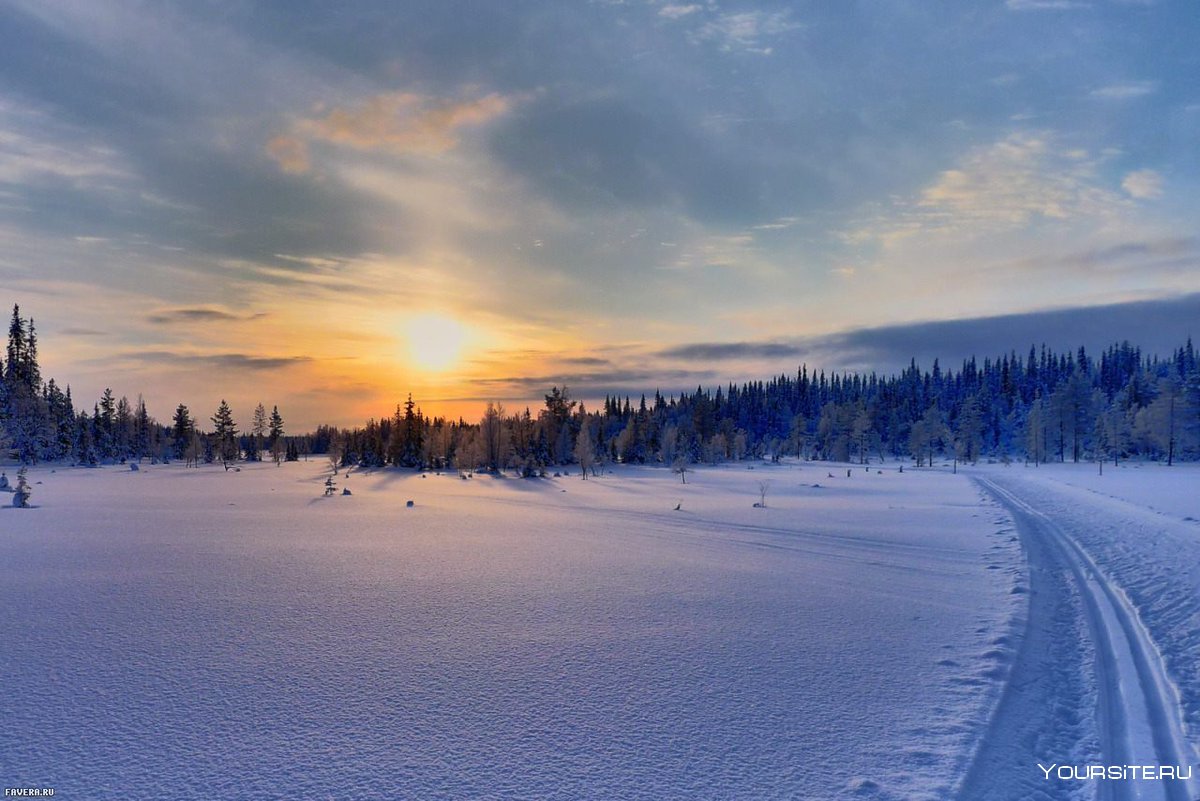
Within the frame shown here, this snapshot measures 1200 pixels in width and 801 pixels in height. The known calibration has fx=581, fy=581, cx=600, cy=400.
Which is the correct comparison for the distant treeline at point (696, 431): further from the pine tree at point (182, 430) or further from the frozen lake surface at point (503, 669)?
the frozen lake surface at point (503, 669)

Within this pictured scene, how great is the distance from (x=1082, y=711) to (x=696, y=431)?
13622cm

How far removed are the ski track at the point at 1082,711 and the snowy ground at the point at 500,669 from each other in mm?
341

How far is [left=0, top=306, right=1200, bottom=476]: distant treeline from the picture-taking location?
9244 centimetres

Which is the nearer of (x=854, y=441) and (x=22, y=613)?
(x=22, y=613)

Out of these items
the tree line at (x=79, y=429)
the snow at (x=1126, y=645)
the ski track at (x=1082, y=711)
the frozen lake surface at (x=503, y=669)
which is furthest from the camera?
the tree line at (x=79, y=429)

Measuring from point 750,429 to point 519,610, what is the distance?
185 metres

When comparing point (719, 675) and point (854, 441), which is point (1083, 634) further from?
point (854, 441)

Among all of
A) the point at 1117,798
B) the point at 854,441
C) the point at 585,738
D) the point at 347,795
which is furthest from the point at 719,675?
the point at 854,441

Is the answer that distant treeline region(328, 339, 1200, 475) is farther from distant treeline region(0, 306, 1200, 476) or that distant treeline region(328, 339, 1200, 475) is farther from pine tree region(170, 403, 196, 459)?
pine tree region(170, 403, 196, 459)

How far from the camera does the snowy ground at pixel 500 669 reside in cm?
616

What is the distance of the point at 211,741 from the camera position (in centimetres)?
675

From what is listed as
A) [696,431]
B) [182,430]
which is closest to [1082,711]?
[696,431]

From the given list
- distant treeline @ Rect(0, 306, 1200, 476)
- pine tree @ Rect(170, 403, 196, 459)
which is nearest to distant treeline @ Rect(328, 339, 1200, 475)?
distant treeline @ Rect(0, 306, 1200, 476)

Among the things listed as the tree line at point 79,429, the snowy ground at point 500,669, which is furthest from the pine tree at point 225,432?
the snowy ground at point 500,669
